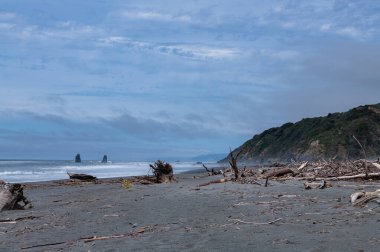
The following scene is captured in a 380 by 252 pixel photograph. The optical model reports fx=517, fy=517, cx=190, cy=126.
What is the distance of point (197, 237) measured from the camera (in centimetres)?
783

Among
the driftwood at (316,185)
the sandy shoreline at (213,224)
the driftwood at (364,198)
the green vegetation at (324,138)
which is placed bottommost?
the sandy shoreline at (213,224)

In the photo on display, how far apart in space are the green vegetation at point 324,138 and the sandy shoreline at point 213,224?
1368 inches

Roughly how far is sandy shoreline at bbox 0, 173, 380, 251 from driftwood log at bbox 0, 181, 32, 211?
67 centimetres

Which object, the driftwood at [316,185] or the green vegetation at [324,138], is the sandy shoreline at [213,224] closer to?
the driftwood at [316,185]

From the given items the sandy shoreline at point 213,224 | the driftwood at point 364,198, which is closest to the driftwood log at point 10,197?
the sandy shoreline at point 213,224

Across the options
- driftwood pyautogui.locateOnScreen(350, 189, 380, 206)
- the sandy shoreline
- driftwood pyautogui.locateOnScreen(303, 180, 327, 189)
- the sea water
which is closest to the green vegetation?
the sea water

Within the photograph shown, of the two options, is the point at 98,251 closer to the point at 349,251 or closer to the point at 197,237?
the point at 197,237

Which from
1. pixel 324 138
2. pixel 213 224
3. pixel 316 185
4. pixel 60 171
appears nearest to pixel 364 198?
pixel 213 224

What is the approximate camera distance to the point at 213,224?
895 cm

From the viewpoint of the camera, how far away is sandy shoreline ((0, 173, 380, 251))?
709cm

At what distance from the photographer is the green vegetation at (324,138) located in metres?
56.6

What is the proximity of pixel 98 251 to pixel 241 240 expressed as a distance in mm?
2048

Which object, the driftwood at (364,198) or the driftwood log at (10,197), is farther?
the driftwood log at (10,197)

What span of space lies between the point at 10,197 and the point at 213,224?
810cm
